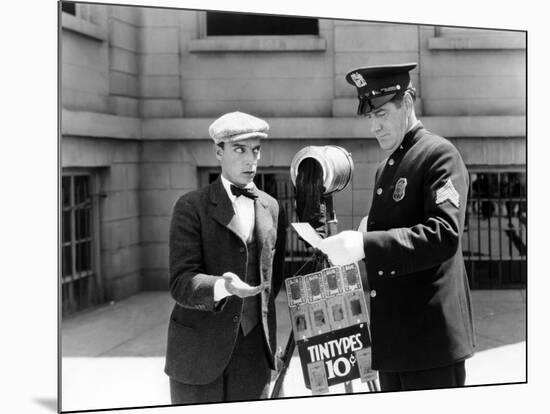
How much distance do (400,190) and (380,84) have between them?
1.46ft

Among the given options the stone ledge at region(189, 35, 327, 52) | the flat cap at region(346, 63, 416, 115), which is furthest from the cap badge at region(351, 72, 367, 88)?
the stone ledge at region(189, 35, 327, 52)

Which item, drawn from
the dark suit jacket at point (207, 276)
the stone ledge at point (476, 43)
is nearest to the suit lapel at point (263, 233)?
the dark suit jacket at point (207, 276)

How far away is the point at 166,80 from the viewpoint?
2910 millimetres

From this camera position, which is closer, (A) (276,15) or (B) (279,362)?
(B) (279,362)

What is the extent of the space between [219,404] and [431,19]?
195 centimetres

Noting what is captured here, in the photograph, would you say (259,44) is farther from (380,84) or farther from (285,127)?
(380,84)

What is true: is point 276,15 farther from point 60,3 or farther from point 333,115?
point 60,3

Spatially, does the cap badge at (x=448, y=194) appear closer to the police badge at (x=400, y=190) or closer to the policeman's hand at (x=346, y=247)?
the police badge at (x=400, y=190)

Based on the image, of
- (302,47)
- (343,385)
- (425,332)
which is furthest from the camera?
(302,47)

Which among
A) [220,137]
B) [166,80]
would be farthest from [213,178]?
[166,80]

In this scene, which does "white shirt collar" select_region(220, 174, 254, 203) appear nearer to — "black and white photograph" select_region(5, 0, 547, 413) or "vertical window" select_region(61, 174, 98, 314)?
"black and white photograph" select_region(5, 0, 547, 413)

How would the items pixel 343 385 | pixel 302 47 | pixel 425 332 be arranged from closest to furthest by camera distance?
pixel 425 332, pixel 343 385, pixel 302 47

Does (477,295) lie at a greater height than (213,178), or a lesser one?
lesser

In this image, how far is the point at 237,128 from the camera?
2.72m
